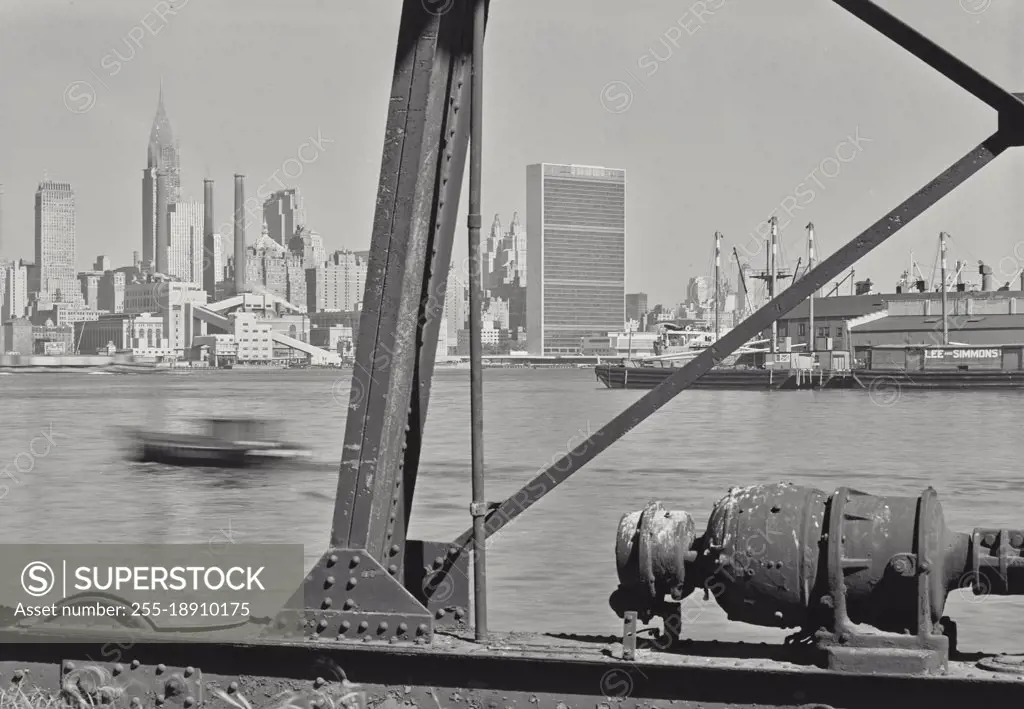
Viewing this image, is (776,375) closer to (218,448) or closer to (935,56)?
(218,448)

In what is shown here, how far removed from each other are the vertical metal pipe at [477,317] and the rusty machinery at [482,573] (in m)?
0.01

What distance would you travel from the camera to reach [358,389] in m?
5.53

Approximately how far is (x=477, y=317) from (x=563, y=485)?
35924mm

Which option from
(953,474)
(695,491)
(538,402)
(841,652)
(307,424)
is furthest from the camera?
(538,402)

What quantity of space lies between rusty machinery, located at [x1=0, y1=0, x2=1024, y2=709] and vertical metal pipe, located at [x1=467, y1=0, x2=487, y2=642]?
0.5 inches

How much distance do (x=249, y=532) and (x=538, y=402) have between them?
8429 centimetres

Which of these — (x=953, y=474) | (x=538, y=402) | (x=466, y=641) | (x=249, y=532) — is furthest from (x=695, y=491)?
(x=538, y=402)

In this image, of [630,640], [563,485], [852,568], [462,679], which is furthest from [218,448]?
[852,568]

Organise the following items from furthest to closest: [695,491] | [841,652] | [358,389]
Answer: [695,491], [358,389], [841,652]

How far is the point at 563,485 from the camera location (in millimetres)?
41031

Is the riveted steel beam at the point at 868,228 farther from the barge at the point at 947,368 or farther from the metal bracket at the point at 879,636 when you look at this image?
the barge at the point at 947,368

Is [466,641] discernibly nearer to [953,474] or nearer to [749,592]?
[749,592]

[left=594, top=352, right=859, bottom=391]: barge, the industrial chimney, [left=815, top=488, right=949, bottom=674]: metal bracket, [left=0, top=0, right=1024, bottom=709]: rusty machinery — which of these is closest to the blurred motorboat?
[left=594, top=352, right=859, bottom=391]: barge

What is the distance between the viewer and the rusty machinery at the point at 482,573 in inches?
201
